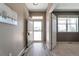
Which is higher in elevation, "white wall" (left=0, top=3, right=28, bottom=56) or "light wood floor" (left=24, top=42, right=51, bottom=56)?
"white wall" (left=0, top=3, right=28, bottom=56)

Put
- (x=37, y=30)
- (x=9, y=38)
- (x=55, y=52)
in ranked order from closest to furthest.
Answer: (x=9, y=38)
(x=55, y=52)
(x=37, y=30)

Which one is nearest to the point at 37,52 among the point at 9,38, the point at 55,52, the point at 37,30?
the point at 55,52

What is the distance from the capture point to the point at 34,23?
9.88 m

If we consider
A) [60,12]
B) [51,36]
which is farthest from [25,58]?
[60,12]

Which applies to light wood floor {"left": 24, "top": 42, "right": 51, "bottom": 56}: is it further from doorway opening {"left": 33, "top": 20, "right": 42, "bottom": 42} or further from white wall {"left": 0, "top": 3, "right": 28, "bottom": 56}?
doorway opening {"left": 33, "top": 20, "right": 42, "bottom": 42}

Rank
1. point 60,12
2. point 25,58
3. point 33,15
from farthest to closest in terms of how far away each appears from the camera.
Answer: point 33,15 → point 60,12 → point 25,58

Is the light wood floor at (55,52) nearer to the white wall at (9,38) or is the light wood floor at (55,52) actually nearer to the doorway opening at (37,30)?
the white wall at (9,38)

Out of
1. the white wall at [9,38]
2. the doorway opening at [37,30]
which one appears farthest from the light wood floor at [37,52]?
the doorway opening at [37,30]

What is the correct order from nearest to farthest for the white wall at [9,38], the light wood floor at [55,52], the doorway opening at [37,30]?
the white wall at [9,38] < the light wood floor at [55,52] < the doorway opening at [37,30]

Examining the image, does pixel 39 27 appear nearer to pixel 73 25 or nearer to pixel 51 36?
pixel 73 25

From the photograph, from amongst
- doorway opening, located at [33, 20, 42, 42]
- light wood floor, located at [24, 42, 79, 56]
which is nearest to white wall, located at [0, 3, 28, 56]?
light wood floor, located at [24, 42, 79, 56]

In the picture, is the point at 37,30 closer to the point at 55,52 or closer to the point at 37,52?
the point at 37,52

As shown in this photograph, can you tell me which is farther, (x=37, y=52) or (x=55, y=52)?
(x=37, y=52)

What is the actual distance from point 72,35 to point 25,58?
8270mm
